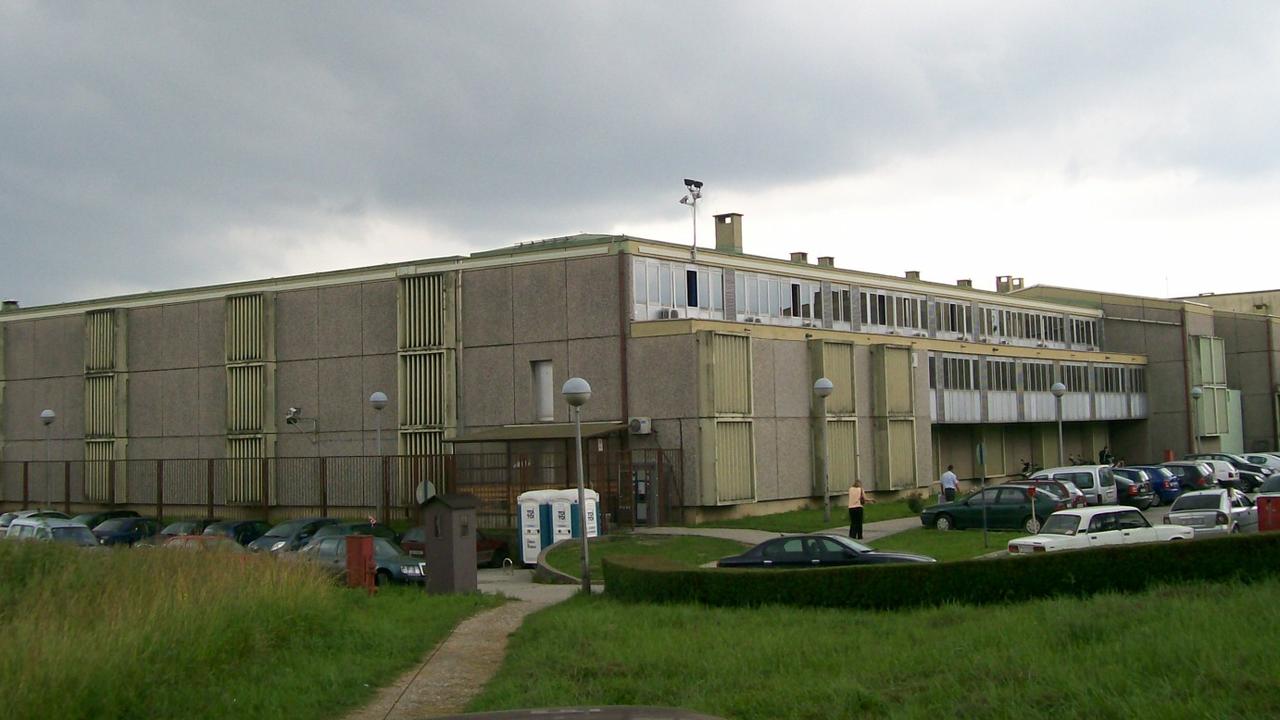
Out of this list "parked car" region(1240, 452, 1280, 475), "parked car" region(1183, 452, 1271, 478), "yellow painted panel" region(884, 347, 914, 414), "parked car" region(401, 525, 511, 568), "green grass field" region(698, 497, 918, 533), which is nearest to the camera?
"parked car" region(401, 525, 511, 568)

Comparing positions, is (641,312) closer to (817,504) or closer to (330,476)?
(817,504)

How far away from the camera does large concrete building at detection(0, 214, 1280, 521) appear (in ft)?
129

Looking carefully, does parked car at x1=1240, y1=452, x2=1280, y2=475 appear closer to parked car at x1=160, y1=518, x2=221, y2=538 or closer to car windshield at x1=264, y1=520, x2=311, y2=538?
car windshield at x1=264, y1=520, x2=311, y2=538

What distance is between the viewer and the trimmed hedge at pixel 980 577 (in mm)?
15094

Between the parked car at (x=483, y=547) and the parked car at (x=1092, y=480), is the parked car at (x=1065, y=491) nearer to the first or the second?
the parked car at (x=1092, y=480)

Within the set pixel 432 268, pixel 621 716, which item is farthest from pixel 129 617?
pixel 432 268

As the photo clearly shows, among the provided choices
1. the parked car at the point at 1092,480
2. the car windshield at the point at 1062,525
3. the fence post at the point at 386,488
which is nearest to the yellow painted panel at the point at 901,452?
the parked car at the point at 1092,480

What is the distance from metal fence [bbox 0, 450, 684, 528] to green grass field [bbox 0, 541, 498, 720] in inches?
665

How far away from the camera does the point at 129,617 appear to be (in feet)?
46.9

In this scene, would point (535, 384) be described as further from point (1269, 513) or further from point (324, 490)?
point (1269, 513)

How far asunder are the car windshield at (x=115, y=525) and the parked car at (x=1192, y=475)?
34.5m

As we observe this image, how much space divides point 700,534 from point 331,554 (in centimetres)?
1122

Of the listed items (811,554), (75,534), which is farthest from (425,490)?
(811,554)

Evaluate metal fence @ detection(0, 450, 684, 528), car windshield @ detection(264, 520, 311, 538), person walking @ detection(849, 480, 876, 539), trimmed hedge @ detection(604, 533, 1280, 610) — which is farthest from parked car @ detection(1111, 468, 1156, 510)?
car windshield @ detection(264, 520, 311, 538)
